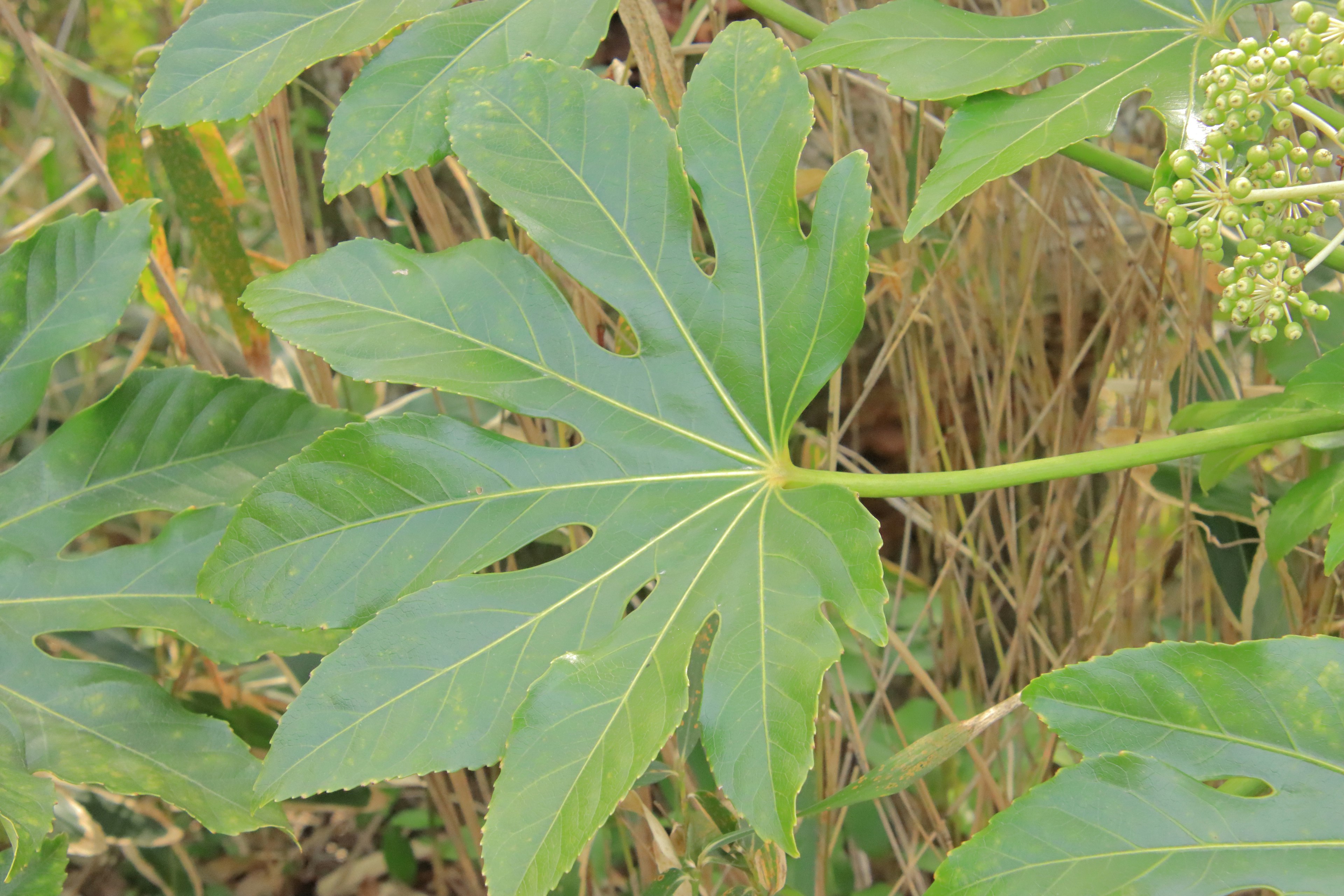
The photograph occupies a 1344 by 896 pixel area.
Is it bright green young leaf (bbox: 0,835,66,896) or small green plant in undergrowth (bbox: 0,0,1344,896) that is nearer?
small green plant in undergrowth (bbox: 0,0,1344,896)

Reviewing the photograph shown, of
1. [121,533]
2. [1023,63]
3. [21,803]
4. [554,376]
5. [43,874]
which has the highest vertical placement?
[1023,63]

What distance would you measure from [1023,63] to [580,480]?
0.45 m

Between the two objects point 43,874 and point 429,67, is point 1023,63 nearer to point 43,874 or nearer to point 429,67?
point 429,67

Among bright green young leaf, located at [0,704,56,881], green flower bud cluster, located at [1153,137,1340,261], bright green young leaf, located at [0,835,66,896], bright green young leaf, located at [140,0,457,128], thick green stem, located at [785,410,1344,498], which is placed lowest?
bright green young leaf, located at [0,835,66,896]

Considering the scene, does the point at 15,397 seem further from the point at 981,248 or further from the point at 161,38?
the point at 161,38

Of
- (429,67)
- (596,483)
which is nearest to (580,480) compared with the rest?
(596,483)

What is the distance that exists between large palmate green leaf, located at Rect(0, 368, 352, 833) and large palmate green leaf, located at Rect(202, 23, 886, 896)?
12 centimetres

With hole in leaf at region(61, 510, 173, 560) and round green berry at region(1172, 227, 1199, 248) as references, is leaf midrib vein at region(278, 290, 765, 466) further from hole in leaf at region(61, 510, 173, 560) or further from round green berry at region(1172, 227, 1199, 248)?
hole in leaf at region(61, 510, 173, 560)

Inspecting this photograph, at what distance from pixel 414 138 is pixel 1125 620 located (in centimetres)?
106

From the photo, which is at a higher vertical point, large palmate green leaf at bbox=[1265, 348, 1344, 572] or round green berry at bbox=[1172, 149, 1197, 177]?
round green berry at bbox=[1172, 149, 1197, 177]

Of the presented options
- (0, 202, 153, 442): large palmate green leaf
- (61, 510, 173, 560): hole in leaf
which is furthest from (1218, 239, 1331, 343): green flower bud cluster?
(61, 510, 173, 560): hole in leaf

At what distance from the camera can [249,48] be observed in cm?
79

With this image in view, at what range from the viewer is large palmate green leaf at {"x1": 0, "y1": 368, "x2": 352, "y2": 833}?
772 millimetres

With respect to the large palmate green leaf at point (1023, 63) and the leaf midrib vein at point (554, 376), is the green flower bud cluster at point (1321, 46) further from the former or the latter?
the leaf midrib vein at point (554, 376)
